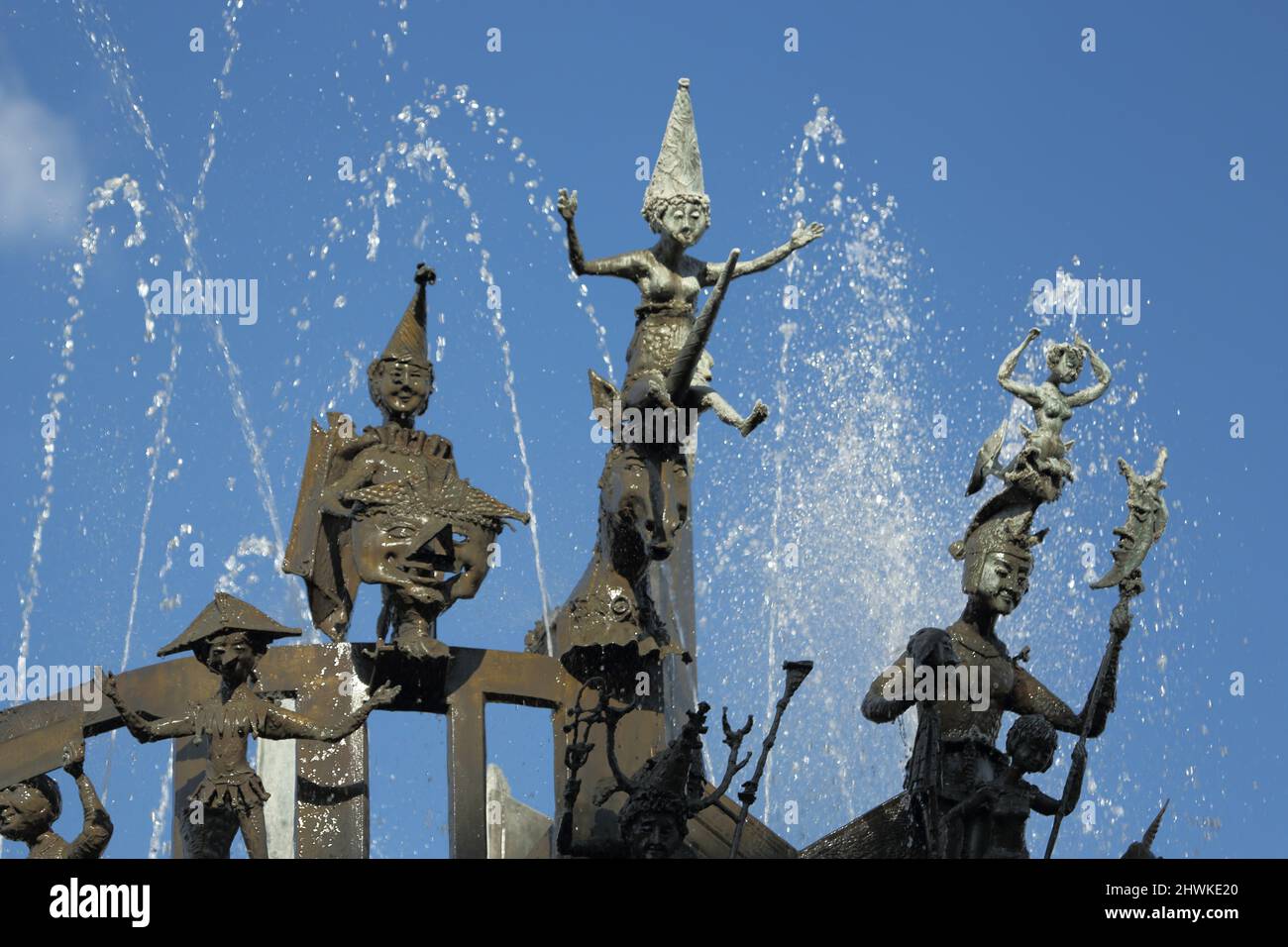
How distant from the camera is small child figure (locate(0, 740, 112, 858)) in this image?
3238 centimetres

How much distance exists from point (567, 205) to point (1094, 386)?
570 cm

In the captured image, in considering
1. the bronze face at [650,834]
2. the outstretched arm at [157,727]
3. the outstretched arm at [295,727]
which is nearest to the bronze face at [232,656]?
the outstretched arm at [295,727]

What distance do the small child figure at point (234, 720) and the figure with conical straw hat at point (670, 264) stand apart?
698cm

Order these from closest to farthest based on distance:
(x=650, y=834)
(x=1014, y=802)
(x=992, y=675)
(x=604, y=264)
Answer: (x=650, y=834) < (x=1014, y=802) < (x=992, y=675) < (x=604, y=264)

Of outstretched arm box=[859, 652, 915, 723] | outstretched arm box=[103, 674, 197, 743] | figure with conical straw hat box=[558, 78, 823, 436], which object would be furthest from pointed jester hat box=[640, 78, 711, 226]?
outstretched arm box=[103, 674, 197, 743]

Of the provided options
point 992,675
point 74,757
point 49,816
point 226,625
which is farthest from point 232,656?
point 992,675

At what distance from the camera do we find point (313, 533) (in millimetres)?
35781

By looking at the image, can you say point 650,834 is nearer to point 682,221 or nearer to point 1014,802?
point 1014,802

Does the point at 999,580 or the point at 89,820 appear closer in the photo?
the point at 89,820

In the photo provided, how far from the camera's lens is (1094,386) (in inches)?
1432

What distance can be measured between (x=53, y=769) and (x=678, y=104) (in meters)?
10.6
